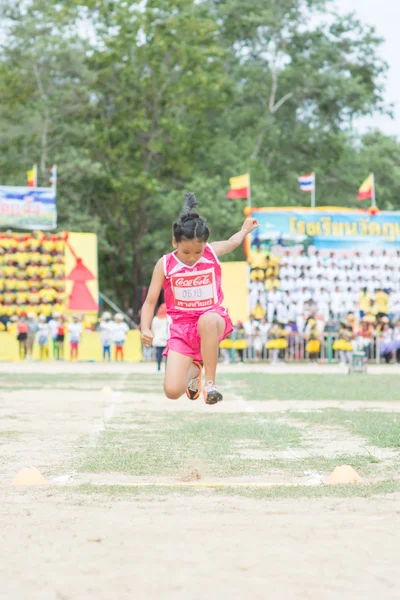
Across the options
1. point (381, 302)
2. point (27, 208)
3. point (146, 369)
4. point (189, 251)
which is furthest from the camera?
point (27, 208)

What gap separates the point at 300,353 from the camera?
33656 mm

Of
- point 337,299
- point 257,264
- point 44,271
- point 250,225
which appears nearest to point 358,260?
point 337,299

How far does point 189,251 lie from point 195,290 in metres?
0.35

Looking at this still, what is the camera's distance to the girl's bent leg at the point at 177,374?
28.5ft

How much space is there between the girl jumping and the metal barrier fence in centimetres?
2361

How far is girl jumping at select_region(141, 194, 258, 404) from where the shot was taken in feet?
27.9

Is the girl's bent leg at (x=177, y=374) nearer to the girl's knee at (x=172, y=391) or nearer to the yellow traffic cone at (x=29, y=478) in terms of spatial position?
the girl's knee at (x=172, y=391)

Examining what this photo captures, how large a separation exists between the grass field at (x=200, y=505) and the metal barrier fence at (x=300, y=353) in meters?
19.8

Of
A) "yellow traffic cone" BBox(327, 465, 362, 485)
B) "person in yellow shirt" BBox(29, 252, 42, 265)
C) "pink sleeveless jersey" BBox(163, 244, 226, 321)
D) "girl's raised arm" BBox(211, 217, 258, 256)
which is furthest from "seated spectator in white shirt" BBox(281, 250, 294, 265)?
"yellow traffic cone" BBox(327, 465, 362, 485)

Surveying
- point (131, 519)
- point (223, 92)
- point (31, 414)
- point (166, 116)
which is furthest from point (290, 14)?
point (131, 519)

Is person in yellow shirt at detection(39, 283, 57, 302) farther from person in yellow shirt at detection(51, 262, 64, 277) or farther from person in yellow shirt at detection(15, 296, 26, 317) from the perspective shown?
person in yellow shirt at detection(15, 296, 26, 317)

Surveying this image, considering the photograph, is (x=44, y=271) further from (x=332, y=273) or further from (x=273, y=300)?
(x=332, y=273)

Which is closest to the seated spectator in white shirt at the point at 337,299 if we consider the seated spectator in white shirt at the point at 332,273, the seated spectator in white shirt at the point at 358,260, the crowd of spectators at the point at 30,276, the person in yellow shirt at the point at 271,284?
the seated spectator in white shirt at the point at 332,273

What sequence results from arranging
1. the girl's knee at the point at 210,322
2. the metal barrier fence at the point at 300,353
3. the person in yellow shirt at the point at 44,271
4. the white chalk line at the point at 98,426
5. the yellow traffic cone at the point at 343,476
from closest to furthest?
the yellow traffic cone at the point at 343,476 → the white chalk line at the point at 98,426 → the girl's knee at the point at 210,322 → the metal barrier fence at the point at 300,353 → the person in yellow shirt at the point at 44,271
